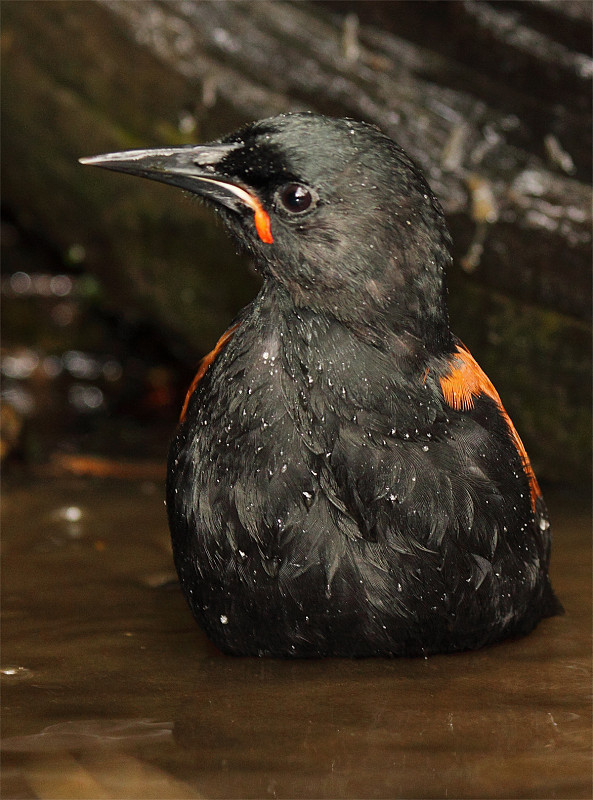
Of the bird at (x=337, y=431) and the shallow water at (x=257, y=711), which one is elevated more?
the bird at (x=337, y=431)

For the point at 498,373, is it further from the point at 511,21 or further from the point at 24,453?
the point at 24,453

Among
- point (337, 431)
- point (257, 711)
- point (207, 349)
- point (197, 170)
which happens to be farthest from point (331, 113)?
point (257, 711)

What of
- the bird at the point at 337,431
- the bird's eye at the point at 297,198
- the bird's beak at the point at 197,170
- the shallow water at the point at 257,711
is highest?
the bird's beak at the point at 197,170

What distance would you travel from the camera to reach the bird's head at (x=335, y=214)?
245 cm

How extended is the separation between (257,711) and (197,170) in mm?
1367

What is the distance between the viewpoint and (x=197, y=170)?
→ 100 inches

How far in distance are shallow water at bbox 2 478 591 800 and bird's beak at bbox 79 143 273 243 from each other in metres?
1.18

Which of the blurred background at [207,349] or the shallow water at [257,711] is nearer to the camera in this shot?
the shallow water at [257,711]

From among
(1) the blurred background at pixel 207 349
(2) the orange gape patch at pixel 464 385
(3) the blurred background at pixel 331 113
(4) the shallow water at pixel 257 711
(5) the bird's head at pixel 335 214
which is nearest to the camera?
(4) the shallow water at pixel 257 711

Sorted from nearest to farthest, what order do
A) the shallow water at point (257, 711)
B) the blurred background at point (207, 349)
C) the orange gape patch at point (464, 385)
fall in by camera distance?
the shallow water at point (257, 711) < the blurred background at point (207, 349) < the orange gape patch at point (464, 385)

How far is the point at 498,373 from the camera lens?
4.30 metres

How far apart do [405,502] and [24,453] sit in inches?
117

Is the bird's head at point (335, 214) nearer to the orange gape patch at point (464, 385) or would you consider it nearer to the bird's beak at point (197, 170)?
the bird's beak at point (197, 170)

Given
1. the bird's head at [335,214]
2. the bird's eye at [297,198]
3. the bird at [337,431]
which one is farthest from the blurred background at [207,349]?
the bird's eye at [297,198]
